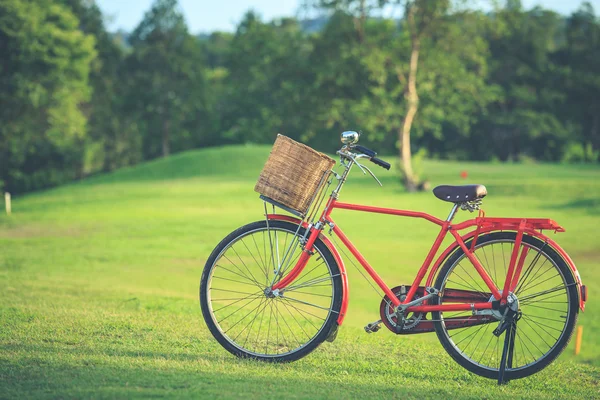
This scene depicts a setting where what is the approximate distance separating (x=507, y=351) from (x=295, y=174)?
186cm

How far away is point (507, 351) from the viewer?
5.02m

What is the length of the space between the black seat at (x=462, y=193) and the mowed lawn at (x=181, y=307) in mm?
1225

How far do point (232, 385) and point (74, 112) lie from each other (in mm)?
52275

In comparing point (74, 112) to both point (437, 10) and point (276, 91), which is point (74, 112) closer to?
point (276, 91)

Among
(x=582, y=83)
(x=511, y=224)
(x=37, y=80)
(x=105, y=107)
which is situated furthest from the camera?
(x=105, y=107)

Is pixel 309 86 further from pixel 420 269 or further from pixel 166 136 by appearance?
pixel 420 269

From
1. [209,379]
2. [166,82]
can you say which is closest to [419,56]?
[166,82]

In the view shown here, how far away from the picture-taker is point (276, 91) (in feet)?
227

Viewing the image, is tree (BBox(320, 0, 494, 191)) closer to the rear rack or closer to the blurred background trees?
the blurred background trees

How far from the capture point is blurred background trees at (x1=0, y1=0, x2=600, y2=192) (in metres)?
41.1

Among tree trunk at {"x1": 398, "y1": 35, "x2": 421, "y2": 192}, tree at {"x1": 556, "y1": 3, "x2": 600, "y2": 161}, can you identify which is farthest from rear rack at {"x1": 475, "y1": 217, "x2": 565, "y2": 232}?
tree at {"x1": 556, "y1": 3, "x2": 600, "y2": 161}

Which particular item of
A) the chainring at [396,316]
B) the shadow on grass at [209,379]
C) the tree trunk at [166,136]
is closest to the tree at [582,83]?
the tree trunk at [166,136]

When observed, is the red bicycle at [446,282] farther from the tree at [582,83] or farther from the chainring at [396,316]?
the tree at [582,83]

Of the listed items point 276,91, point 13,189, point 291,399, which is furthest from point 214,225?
point 276,91
